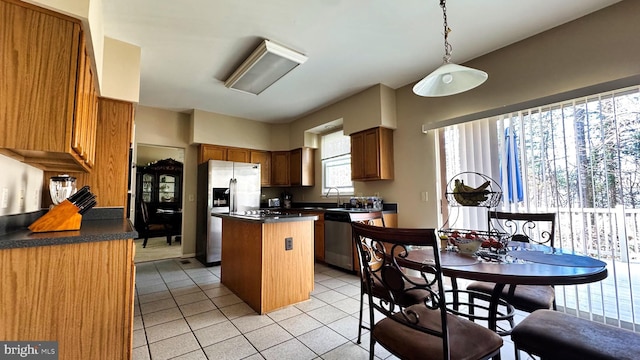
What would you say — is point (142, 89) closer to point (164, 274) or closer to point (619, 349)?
point (164, 274)

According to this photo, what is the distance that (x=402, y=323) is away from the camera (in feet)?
3.96

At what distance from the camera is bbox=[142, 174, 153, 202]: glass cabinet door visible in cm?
723

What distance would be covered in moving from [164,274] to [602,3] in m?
5.54

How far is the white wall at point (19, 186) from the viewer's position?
1.50m

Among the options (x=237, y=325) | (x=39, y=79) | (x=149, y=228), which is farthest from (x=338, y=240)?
(x=149, y=228)

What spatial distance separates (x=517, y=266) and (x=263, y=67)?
9.65 ft

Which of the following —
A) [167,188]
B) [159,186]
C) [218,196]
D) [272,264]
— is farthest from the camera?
[167,188]

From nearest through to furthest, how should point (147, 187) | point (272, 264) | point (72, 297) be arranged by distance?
point (72, 297)
point (272, 264)
point (147, 187)

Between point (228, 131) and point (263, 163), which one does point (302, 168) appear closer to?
point (263, 163)

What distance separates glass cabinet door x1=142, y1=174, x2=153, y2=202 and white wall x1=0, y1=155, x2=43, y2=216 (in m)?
5.68

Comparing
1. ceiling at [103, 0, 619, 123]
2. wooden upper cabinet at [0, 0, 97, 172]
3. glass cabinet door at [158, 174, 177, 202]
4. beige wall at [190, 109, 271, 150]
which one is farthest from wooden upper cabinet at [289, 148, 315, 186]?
glass cabinet door at [158, 174, 177, 202]

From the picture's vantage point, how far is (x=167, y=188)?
297 inches

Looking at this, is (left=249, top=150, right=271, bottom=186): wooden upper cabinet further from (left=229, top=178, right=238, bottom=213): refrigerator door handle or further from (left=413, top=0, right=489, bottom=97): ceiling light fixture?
(left=413, top=0, right=489, bottom=97): ceiling light fixture

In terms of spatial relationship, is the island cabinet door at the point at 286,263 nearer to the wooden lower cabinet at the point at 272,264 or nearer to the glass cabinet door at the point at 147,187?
the wooden lower cabinet at the point at 272,264
